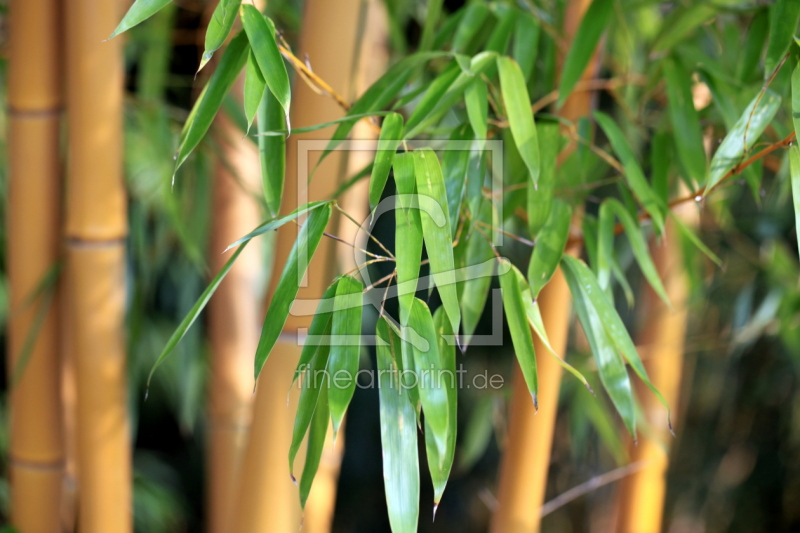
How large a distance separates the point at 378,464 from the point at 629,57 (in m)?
1.18

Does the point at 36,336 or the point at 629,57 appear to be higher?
the point at 629,57

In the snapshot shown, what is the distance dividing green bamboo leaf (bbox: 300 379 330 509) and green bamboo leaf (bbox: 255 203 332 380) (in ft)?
0.16

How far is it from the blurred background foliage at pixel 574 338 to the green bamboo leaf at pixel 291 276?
14.1 inches

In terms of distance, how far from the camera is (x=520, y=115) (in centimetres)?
48

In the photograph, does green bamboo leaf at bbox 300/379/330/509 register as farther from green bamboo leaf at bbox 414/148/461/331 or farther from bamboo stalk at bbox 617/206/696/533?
bamboo stalk at bbox 617/206/696/533

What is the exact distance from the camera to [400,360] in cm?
41

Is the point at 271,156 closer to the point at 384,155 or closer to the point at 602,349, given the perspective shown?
the point at 384,155

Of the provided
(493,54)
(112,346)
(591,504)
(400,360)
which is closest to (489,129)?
(493,54)

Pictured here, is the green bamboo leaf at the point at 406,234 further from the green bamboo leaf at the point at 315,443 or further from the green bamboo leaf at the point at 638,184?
the green bamboo leaf at the point at 638,184

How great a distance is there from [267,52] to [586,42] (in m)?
0.32

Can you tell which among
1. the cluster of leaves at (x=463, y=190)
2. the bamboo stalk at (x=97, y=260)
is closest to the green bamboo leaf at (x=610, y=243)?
the cluster of leaves at (x=463, y=190)

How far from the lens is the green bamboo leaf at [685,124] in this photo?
0.57 m

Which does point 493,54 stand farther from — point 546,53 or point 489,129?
point 546,53

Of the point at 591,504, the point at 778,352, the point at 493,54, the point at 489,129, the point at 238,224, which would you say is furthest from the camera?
the point at 591,504
